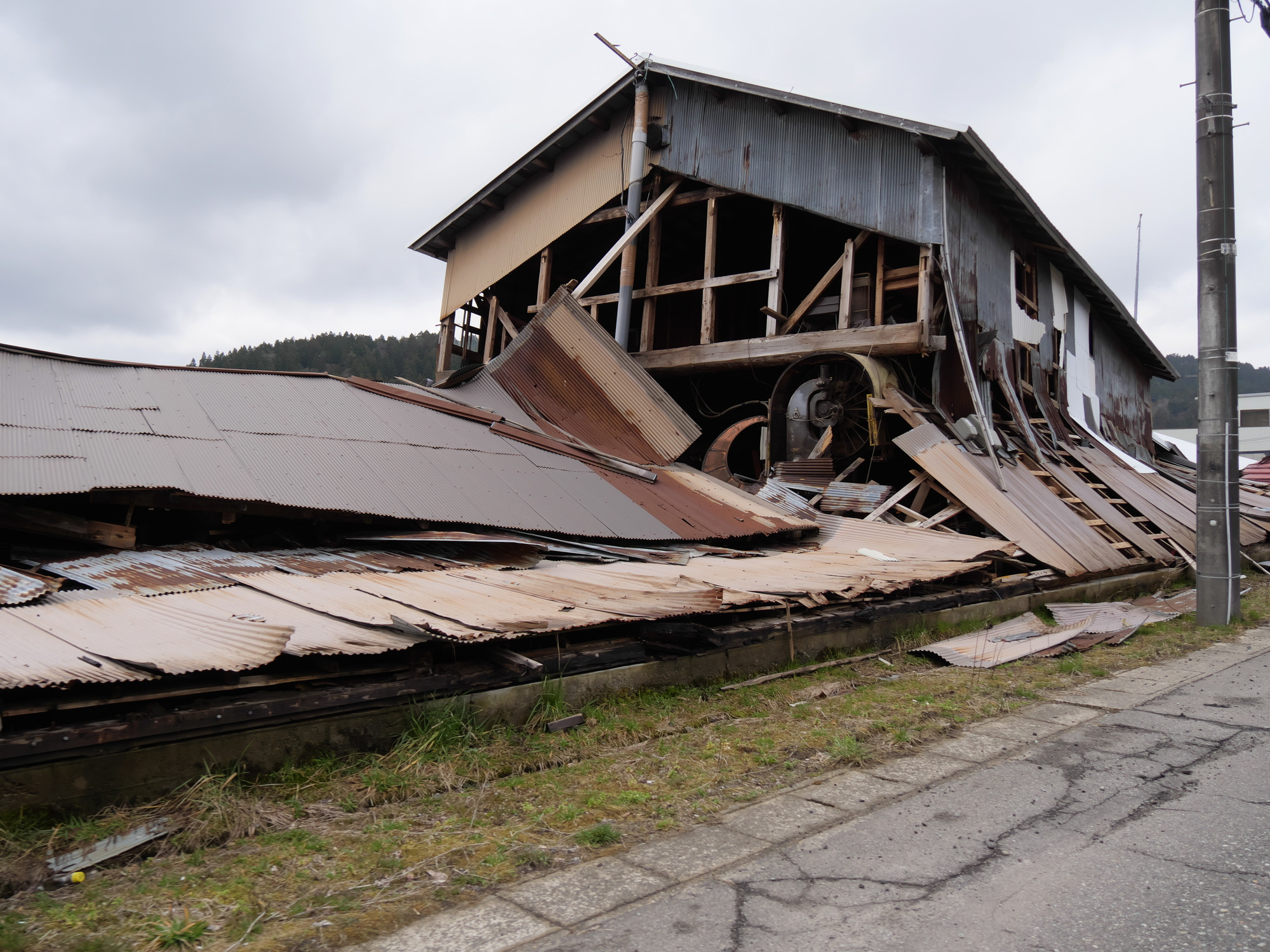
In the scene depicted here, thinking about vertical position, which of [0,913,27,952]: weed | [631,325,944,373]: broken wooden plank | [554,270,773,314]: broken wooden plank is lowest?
[0,913,27,952]: weed

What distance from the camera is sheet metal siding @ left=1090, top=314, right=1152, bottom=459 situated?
19047 millimetres

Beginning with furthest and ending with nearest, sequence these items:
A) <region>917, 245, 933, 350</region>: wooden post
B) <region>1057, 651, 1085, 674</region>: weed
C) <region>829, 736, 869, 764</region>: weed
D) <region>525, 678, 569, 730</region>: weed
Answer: <region>917, 245, 933, 350</region>: wooden post
<region>1057, 651, 1085, 674</region>: weed
<region>525, 678, 569, 730</region>: weed
<region>829, 736, 869, 764</region>: weed

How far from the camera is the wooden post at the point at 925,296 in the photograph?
36.6 ft

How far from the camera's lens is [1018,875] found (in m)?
3.05

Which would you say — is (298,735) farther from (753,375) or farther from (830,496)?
(753,375)

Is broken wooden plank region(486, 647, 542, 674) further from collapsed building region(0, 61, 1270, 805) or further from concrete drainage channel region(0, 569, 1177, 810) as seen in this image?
concrete drainage channel region(0, 569, 1177, 810)

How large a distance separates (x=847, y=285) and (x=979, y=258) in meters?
2.31

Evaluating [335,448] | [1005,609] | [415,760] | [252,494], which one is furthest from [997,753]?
[335,448]

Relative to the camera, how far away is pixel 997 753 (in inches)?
178

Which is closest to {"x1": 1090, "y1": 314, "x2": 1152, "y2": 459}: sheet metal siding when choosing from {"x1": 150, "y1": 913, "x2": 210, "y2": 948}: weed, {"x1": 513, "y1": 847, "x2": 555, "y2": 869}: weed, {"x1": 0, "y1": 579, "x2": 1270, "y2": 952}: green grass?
{"x1": 0, "y1": 579, "x2": 1270, "y2": 952}: green grass

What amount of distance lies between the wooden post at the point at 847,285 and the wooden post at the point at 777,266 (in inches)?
36.5

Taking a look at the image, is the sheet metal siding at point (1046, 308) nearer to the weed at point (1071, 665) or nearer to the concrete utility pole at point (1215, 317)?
the concrete utility pole at point (1215, 317)

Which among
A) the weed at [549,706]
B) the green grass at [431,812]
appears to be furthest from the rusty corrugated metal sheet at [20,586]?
the weed at [549,706]

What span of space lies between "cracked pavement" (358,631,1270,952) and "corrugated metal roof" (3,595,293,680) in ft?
4.78
